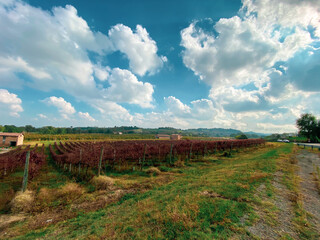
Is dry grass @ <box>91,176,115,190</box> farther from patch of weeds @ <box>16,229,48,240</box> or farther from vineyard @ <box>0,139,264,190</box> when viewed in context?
patch of weeds @ <box>16,229,48,240</box>

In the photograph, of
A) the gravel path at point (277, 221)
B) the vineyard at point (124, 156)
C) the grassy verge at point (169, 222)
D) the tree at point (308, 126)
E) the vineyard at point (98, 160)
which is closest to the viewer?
the gravel path at point (277, 221)

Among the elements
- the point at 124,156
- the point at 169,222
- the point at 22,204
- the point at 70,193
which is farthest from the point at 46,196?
the point at 124,156

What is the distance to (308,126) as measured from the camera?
159ft

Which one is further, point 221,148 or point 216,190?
point 221,148

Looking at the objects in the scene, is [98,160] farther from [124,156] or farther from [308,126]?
[308,126]

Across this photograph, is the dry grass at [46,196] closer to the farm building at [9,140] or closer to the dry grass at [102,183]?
the dry grass at [102,183]

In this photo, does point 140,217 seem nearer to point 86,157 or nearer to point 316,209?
point 316,209

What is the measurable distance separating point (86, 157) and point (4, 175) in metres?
7.07

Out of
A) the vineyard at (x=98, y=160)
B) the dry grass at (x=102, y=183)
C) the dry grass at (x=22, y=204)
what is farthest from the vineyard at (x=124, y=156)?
the dry grass at (x=22, y=204)

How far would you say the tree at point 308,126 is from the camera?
4597 centimetres

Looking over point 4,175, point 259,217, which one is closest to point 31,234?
point 259,217

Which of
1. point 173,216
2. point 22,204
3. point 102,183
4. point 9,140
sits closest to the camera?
point 173,216

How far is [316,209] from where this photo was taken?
12.6ft

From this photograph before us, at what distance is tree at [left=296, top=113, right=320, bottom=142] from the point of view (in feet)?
151
